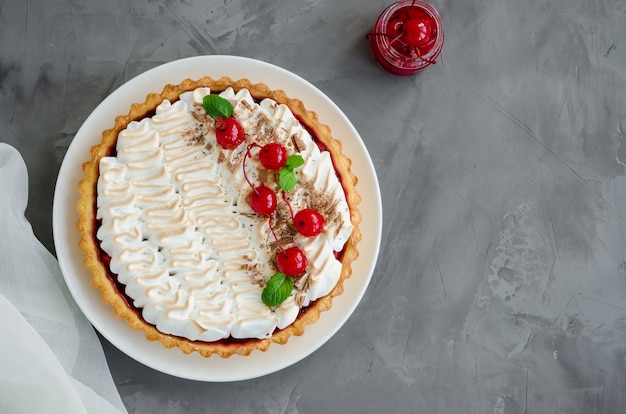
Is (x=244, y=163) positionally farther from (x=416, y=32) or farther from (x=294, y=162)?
(x=416, y=32)

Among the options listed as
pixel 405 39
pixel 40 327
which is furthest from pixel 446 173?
pixel 40 327

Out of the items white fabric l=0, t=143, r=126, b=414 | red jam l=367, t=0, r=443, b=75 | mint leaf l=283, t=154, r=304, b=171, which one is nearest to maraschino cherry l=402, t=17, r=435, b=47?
red jam l=367, t=0, r=443, b=75

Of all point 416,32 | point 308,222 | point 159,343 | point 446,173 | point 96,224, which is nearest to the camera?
point 308,222

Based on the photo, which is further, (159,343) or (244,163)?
(159,343)

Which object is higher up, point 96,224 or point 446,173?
point 96,224

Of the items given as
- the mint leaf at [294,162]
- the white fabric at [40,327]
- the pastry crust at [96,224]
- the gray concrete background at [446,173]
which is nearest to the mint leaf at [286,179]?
the mint leaf at [294,162]

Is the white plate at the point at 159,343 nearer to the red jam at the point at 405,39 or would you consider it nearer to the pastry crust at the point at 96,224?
the pastry crust at the point at 96,224

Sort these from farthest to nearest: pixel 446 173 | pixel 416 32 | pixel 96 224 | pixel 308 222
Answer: pixel 446 173
pixel 416 32
pixel 96 224
pixel 308 222
